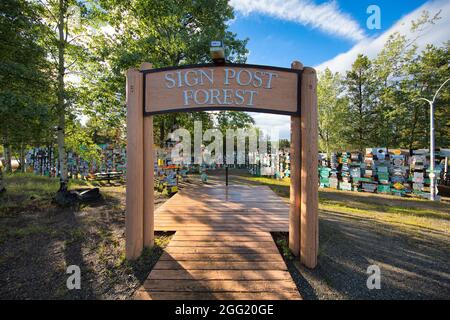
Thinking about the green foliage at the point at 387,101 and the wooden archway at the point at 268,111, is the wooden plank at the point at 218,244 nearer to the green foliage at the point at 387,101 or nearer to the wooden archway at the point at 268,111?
the wooden archway at the point at 268,111

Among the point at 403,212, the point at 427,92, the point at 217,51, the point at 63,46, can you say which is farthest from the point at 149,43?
the point at 427,92

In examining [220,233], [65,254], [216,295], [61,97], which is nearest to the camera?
[216,295]

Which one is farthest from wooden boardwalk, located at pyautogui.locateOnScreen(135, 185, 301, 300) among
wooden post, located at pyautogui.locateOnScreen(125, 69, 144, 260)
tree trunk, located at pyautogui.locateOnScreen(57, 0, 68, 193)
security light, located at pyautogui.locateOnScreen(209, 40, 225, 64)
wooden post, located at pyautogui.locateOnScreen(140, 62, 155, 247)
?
tree trunk, located at pyautogui.locateOnScreen(57, 0, 68, 193)

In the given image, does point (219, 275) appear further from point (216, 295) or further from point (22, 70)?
point (22, 70)

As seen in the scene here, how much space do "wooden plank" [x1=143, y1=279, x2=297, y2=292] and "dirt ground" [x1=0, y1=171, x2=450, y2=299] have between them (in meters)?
0.26

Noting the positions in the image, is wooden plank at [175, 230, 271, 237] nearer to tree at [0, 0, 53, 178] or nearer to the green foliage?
tree at [0, 0, 53, 178]

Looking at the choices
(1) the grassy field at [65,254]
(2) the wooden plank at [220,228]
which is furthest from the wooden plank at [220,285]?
(2) the wooden plank at [220,228]

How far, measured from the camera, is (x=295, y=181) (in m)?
3.35

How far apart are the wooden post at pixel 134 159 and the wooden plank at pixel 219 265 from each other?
24.7 inches

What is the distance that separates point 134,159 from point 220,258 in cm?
219

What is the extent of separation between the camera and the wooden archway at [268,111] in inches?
121

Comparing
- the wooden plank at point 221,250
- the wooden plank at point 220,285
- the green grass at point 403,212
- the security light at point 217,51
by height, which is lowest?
the green grass at point 403,212

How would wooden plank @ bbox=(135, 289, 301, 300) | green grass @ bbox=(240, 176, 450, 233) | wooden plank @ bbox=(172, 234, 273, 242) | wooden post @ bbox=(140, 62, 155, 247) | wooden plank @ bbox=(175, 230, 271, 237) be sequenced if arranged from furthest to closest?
green grass @ bbox=(240, 176, 450, 233) < wooden plank @ bbox=(175, 230, 271, 237) < wooden plank @ bbox=(172, 234, 273, 242) < wooden post @ bbox=(140, 62, 155, 247) < wooden plank @ bbox=(135, 289, 301, 300)

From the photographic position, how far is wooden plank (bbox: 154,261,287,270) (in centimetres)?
296
